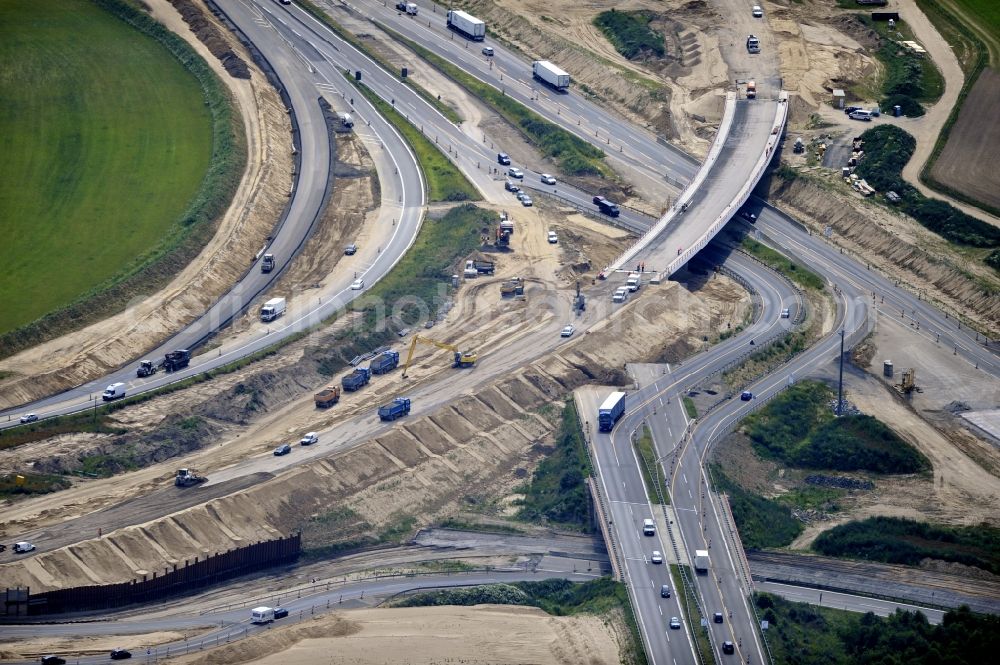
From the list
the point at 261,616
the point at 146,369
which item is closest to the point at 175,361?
the point at 146,369

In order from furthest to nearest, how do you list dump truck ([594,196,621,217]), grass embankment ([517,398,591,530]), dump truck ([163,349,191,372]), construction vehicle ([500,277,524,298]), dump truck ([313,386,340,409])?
dump truck ([594,196,621,217]), construction vehicle ([500,277,524,298]), dump truck ([163,349,191,372]), dump truck ([313,386,340,409]), grass embankment ([517,398,591,530])

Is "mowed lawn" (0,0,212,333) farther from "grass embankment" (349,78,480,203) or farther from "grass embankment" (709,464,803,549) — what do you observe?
"grass embankment" (709,464,803,549)

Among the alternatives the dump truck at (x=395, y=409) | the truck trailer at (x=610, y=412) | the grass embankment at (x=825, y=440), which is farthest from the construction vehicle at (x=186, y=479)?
the grass embankment at (x=825, y=440)

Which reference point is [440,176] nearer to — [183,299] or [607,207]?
[607,207]

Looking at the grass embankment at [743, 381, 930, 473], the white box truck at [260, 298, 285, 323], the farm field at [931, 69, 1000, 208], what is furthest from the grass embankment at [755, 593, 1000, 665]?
the farm field at [931, 69, 1000, 208]

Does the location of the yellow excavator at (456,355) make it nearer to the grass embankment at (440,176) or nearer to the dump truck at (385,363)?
the dump truck at (385,363)
